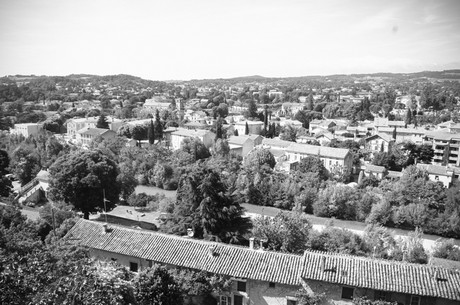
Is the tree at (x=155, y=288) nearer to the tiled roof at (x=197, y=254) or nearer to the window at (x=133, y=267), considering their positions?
the tiled roof at (x=197, y=254)

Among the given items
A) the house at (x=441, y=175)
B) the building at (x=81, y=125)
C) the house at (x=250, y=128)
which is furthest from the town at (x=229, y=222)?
the house at (x=250, y=128)

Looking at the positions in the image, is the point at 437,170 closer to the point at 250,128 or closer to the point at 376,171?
the point at 376,171

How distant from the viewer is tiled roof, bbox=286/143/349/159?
157ft

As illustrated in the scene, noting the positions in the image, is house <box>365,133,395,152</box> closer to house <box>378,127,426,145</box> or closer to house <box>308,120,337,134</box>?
house <box>378,127,426,145</box>

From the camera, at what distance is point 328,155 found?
48219 mm

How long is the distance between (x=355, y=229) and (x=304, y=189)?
6717mm

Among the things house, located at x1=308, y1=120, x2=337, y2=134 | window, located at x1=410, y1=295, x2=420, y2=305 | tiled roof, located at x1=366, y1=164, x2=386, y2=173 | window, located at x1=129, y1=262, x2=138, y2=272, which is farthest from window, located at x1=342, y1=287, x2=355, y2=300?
house, located at x1=308, y1=120, x2=337, y2=134

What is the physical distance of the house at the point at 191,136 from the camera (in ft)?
198

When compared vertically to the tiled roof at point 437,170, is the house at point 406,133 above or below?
above

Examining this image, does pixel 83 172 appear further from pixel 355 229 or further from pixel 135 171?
pixel 355 229

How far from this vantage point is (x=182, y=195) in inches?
957

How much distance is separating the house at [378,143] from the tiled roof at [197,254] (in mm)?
46540

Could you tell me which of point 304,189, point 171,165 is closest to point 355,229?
point 304,189

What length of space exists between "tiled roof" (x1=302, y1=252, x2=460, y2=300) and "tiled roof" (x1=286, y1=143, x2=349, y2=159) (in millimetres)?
33148
